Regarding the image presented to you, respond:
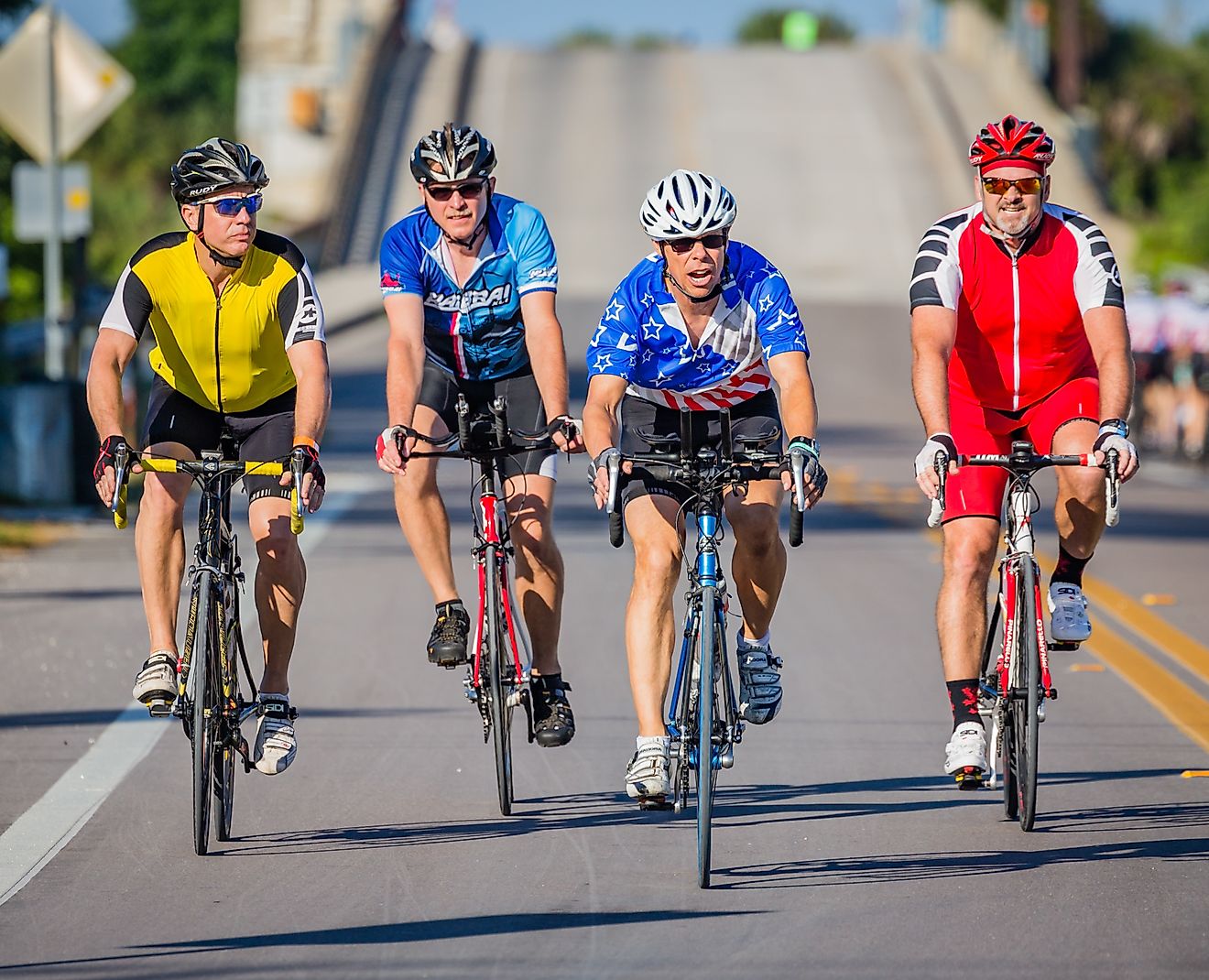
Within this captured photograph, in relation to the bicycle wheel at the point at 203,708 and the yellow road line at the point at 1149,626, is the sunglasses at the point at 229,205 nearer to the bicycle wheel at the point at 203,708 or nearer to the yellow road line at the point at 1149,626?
the bicycle wheel at the point at 203,708

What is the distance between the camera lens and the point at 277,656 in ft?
25.3

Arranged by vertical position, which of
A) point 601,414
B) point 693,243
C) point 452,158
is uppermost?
point 452,158

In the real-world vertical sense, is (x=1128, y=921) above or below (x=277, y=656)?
below

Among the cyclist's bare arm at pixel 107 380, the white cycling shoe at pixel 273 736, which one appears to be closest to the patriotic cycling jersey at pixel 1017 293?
the white cycling shoe at pixel 273 736

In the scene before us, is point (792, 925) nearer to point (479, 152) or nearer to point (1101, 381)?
point (1101, 381)

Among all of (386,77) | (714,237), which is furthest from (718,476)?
→ (386,77)

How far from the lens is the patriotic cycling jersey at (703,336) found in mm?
7441

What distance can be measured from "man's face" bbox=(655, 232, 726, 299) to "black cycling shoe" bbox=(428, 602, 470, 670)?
1.61 m

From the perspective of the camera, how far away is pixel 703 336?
7586 mm

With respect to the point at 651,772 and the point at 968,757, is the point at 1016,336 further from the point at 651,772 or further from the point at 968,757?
the point at 651,772

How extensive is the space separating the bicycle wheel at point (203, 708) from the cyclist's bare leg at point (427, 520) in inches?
53.0

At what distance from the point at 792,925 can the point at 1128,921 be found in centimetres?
95

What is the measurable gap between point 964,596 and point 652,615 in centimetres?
119

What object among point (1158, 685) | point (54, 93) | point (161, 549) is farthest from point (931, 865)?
point (54, 93)
